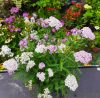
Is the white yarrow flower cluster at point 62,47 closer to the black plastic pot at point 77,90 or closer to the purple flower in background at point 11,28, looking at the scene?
the black plastic pot at point 77,90

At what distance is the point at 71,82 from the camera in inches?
159

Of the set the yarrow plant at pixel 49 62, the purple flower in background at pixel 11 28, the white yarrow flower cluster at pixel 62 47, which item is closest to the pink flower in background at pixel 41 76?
the yarrow plant at pixel 49 62

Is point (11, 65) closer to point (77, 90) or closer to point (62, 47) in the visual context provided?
point (62, 47)

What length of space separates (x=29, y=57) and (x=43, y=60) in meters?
0.15

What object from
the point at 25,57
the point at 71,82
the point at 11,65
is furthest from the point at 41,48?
the point at 71,82

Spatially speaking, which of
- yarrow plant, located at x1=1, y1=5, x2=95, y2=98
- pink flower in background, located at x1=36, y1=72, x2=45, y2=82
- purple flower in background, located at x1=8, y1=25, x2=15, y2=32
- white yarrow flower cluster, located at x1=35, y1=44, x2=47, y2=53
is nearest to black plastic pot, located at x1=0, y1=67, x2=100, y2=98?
yarrow plant, located at x1=1, y1=5, x2=95, y2=98

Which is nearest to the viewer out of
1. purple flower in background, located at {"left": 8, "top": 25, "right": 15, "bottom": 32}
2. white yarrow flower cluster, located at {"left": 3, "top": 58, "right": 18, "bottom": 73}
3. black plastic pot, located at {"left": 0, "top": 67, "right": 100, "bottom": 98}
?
white yarrow flower cluster, located at {"left": 3, "top": 58, "right": 18, "bottom": 73}

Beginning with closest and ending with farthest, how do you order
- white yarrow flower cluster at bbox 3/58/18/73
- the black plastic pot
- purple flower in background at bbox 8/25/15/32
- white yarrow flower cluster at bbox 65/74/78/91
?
white yarrow flower cluster at bbox 65/74/78/91
white yarrow flower cluster at bbox 3/58/18/73
the black plastic pot
purple flower in background at bbox 8/25/15/32

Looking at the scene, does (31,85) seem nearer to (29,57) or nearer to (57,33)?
(29,57)

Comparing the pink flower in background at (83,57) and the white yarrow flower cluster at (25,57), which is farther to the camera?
the white yarrow flower cluster at (25,57)

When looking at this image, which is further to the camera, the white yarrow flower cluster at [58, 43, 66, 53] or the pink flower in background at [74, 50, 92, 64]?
the white yarrow flower cluster at [58, 43, 66, 53]

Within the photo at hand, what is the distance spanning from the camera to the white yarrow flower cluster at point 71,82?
401 cm

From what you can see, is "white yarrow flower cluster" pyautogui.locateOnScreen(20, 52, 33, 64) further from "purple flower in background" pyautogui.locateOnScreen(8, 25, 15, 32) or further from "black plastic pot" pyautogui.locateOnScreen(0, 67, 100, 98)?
"purple flower in background" pyautogui.locateOnScreen(8, 25, 15, 32)

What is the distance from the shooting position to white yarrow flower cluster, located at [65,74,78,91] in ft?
13.2
